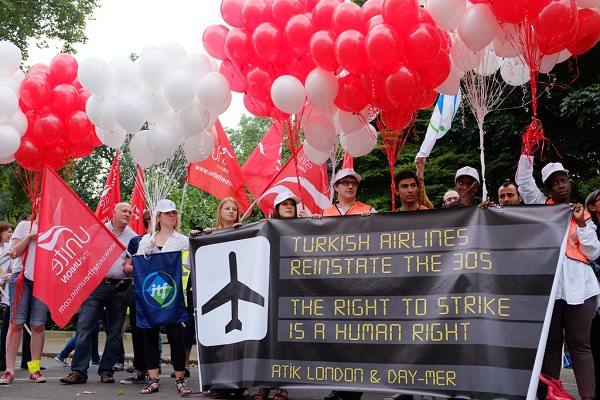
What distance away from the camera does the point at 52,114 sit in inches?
320

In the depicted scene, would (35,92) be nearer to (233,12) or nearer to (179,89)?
(179,89)

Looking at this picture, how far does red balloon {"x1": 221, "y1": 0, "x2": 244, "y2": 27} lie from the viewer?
23.7 ft

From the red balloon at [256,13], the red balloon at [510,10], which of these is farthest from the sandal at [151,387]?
the red balloon at [510,10]

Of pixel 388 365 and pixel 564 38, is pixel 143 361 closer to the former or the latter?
pixel 388 365

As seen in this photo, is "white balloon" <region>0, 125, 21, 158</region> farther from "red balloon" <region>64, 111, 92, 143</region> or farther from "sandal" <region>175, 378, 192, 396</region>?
"sandal" <region>175, 378, 192, 396</region>

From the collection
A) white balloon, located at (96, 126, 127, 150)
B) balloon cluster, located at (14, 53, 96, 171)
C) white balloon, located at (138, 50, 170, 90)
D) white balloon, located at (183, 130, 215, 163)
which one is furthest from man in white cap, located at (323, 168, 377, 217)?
balloon cluster, located at (14, 53, 96, 171)

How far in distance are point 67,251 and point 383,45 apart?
12.3 ft

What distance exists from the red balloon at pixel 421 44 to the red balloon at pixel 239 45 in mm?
1723

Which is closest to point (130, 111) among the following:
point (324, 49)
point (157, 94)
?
point (157, 94)

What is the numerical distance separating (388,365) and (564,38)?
3016 millimetres

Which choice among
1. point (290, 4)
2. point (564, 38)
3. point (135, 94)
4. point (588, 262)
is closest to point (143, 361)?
point (135, 94)

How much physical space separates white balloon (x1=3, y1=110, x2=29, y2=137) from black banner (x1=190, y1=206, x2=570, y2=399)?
9.54 ft

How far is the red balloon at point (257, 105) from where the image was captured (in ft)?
24.8

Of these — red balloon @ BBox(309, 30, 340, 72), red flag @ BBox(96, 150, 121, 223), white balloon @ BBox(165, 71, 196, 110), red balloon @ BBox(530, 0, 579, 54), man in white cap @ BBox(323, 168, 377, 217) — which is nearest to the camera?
red balloon @ BBox(530, 0, 579, 54)
